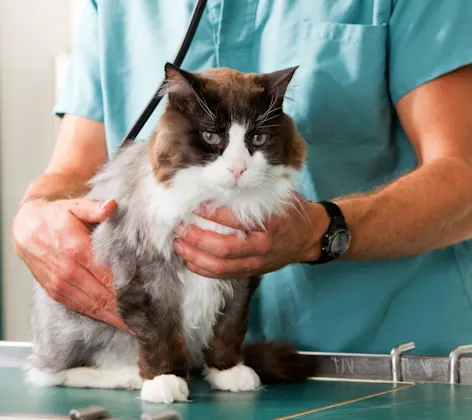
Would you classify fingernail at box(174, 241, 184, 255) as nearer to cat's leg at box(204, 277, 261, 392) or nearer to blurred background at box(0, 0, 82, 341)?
cat's leg at box(204, 277, 261, 392)

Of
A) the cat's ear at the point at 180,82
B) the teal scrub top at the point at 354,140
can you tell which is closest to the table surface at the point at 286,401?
the teal scrub top at the point at 354,140

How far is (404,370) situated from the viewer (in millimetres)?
1480

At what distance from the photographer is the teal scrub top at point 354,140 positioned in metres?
1.65

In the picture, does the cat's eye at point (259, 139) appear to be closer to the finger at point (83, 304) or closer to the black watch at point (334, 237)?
the black watch at point (334, 237)

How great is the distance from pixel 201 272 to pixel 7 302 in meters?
2.34

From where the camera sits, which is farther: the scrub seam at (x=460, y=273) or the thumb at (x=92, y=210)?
the scrub seam at (x=460, y=273)

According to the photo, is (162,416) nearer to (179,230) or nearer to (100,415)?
(100,415)

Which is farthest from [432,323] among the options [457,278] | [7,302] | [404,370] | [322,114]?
[7,302]

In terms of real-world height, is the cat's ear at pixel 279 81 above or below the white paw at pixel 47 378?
above

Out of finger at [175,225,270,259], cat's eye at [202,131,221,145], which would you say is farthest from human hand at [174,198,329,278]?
cat's eye at [202,131,221,145]

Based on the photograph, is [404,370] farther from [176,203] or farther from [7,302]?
[7,302]

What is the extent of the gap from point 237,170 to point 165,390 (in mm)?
387

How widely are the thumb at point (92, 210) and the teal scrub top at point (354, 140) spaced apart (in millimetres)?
460

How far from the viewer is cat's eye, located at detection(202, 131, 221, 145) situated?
124 centimetres
